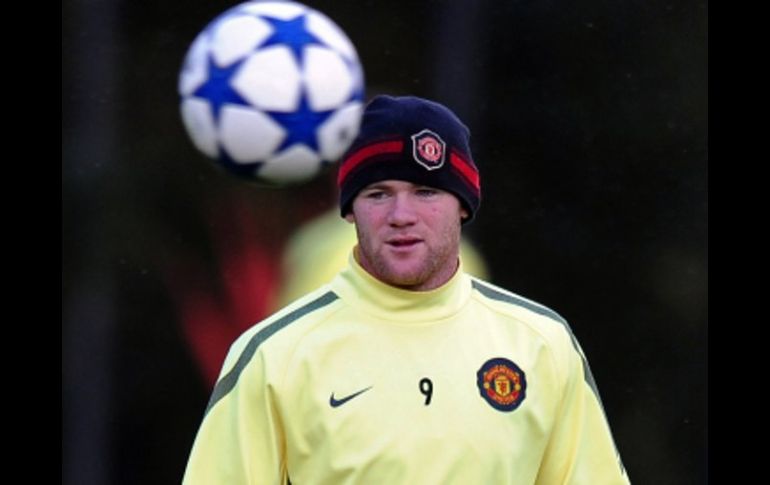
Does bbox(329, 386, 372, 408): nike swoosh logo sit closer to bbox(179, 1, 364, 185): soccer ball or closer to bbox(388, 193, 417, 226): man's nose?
bbox(388, 193, 417, 226): man's nose

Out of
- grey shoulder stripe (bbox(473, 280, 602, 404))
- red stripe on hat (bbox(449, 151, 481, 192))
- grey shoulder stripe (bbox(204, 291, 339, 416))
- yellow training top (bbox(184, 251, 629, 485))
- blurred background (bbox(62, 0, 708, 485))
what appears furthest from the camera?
blurred background (bbox(62, 0, 708, 485))

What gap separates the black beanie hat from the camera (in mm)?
4789

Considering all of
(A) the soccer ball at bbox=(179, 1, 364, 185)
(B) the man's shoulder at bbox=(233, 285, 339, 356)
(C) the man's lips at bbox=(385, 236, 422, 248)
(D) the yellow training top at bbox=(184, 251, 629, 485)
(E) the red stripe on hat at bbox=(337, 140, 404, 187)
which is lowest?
(D) the yellow training top at bbox=(184, 251, 629, 485)

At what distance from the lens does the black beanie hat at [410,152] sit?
4789 millimetres

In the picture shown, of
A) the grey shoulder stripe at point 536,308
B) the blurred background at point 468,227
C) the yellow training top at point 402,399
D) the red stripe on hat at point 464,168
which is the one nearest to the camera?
the yellow training top at point 402,399

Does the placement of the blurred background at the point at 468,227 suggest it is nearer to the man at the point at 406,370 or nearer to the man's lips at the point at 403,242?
the man at the point at 406,370

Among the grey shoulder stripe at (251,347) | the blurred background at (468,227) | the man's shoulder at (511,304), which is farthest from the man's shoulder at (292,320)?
the blurred background at (468,227)

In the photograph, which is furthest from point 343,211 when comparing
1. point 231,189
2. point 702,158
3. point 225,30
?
point 702,158

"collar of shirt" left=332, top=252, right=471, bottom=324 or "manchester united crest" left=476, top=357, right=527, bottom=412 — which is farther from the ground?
"collar of shirt" left=332, top=252, right=471, bottom=324

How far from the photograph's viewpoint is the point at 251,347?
4.79m

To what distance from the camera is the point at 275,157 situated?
4.78 metres

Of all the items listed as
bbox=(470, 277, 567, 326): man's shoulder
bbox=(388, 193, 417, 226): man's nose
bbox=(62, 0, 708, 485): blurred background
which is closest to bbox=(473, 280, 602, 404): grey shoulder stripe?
bbox=(470, 277, 567, 326): man's shoulder

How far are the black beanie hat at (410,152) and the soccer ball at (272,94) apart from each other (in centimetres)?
7

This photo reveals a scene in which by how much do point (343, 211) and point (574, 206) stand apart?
288 centimetres
